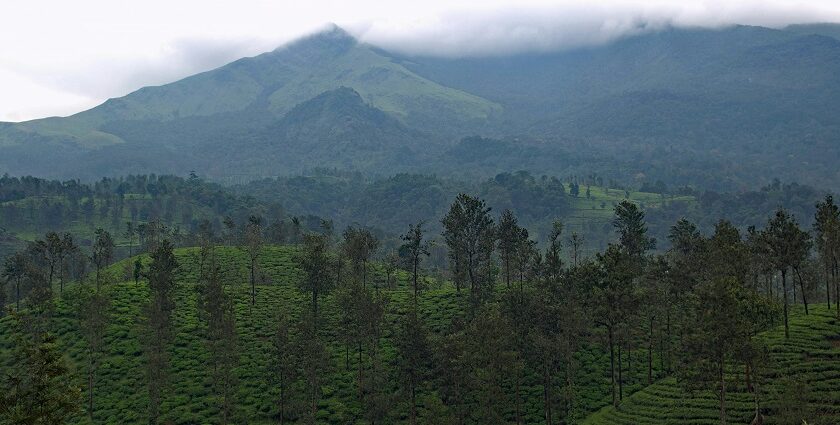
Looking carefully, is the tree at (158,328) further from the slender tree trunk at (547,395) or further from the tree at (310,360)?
the slender tree trunk at (547,395)

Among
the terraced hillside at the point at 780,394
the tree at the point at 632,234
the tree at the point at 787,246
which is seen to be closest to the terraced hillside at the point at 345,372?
the terraced hillside at the point at 780,394

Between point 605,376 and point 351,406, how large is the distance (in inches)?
1330

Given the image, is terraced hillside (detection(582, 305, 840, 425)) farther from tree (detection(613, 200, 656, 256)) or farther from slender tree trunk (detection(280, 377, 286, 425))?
slender tree trunk (detection(280, 377, 286, 425))

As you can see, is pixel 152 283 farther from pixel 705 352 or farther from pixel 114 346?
pixel 705 352

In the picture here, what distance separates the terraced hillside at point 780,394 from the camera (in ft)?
197

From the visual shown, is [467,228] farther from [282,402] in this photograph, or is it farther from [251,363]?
[282,402]

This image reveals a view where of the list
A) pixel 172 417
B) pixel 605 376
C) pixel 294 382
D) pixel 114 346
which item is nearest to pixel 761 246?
pixel 605 376

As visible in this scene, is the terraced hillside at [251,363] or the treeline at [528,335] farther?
the terraced hillside at [251,363]

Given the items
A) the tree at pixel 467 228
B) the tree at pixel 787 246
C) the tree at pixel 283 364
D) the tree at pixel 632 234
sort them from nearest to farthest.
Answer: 1. the tree at pixel 283 364
2. the tree at pixel 787 246
3. the tree at pixel 632 234
4. the tree at pixel 467 228

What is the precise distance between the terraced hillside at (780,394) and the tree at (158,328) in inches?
2043

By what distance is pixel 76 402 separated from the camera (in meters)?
42.4

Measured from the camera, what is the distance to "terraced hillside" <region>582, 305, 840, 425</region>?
2362 inches

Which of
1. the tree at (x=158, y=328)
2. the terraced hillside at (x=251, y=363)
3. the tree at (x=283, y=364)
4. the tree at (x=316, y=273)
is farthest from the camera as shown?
the tree at (x=316, y=273)

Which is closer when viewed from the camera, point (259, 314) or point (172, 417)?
point (172, 417)
